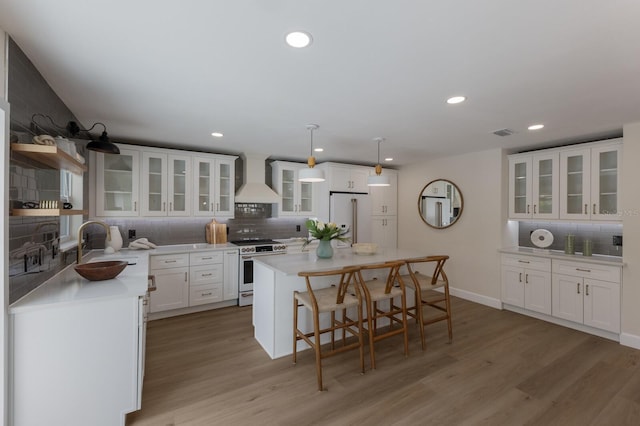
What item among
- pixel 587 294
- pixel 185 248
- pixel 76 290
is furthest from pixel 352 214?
pixel 76 290

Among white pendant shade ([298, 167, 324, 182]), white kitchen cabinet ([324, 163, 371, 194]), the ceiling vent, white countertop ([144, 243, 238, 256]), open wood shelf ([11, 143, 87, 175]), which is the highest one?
the ceiling vent

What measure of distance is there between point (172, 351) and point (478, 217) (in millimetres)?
4494

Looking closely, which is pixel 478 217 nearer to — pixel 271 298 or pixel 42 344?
pixel 271 298

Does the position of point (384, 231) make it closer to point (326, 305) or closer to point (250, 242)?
point (250, 242)

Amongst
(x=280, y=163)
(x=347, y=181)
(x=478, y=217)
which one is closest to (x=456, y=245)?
(x=478, y=217)

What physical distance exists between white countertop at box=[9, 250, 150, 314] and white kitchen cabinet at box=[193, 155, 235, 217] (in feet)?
6.35

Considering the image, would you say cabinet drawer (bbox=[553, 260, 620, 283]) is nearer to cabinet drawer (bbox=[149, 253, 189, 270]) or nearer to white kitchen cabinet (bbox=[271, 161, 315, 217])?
white kitchen cabinet (bbox=[271, 161, 315, 217])

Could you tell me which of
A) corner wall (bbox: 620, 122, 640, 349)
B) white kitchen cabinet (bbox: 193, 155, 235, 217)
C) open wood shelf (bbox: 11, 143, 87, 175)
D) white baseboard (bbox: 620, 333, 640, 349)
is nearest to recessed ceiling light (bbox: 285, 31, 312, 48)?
open wood shelf (bbox: 11, 143, 87, 175)

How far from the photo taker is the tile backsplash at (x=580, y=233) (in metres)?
3.72

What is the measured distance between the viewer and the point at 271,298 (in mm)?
2904

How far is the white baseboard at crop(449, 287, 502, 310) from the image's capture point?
4.33 m

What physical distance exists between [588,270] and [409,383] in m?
2.71

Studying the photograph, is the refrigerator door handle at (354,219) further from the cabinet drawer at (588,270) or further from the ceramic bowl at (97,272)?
the ceramic bowl at (97,272)

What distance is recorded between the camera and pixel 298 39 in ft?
5.33
